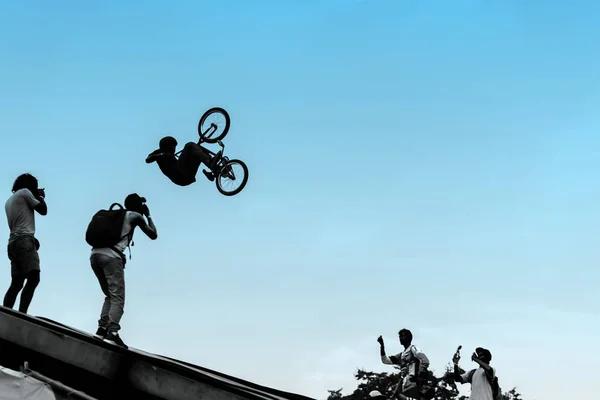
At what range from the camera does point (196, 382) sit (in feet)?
16.8

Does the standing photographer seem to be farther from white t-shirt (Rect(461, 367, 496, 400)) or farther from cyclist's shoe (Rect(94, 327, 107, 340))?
white t-shirt (Rect(461, 367, 496, 400))

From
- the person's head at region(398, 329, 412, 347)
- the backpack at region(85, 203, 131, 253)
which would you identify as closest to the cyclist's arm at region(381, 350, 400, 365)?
the person's head at region(398, 329, 412, 347)

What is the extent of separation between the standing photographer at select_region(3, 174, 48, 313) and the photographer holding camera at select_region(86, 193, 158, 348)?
1.13 m

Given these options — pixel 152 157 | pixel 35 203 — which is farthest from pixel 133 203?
pixel 152 157

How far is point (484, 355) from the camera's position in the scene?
961cm

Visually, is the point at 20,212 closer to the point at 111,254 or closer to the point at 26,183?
the point at 26,183

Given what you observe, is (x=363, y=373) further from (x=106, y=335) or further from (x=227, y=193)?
(x=106, y=335)

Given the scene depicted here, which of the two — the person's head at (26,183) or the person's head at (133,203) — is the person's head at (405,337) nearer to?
the person's head at (133,203)

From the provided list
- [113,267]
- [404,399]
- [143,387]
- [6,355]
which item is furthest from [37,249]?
[404,399]

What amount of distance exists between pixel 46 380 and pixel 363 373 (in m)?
29.3

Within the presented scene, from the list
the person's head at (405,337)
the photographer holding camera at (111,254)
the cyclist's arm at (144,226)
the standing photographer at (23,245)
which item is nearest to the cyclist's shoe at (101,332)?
the photographer holding camera at (111,254)

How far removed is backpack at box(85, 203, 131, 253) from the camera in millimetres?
7859

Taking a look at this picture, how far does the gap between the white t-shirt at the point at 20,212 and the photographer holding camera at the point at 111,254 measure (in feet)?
3.73

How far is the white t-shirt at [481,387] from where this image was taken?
938 centimetres
